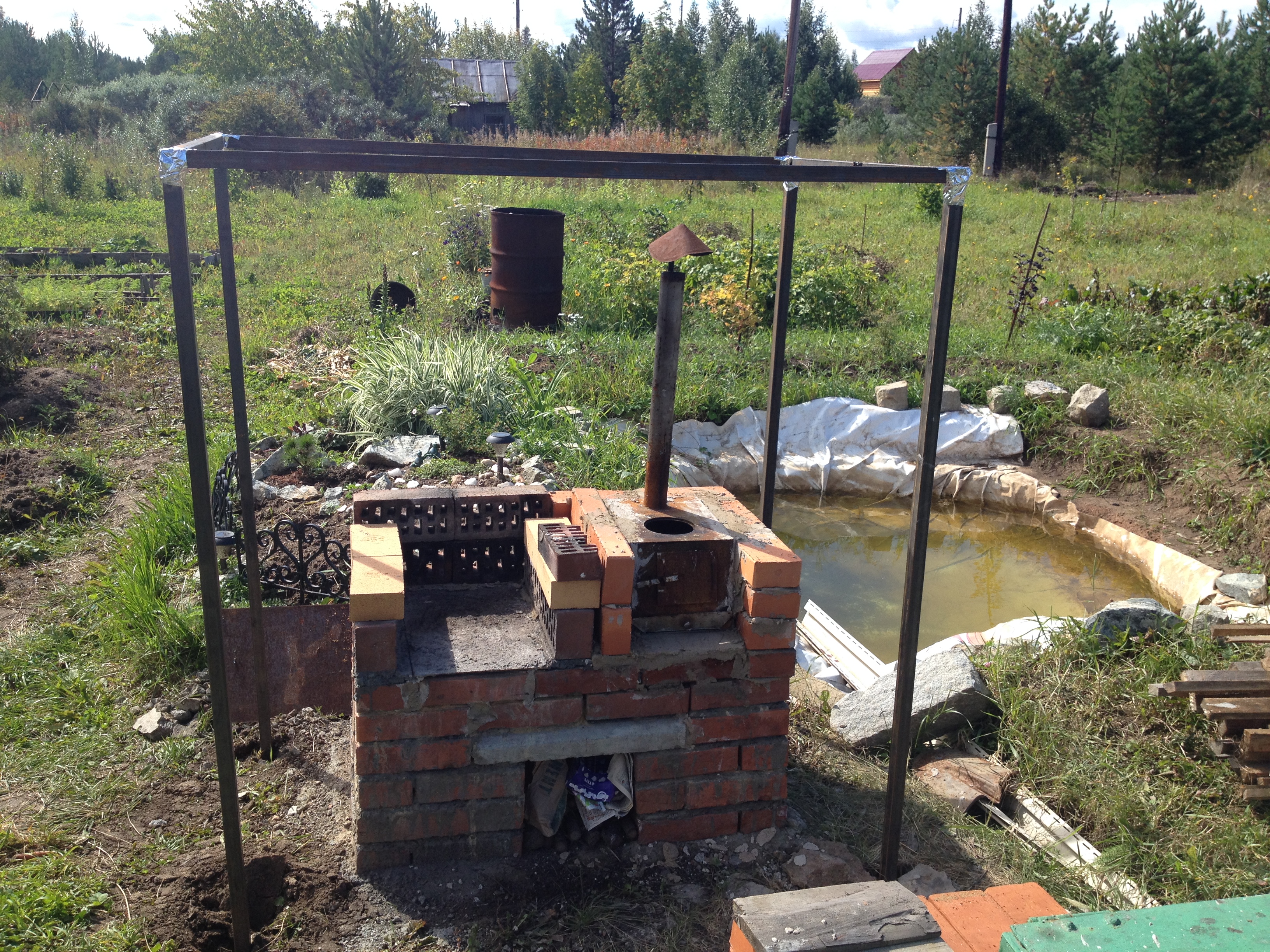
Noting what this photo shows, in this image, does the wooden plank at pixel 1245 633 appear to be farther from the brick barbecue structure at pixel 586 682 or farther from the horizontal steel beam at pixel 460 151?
the horizontal steel beam at pixel 460 151

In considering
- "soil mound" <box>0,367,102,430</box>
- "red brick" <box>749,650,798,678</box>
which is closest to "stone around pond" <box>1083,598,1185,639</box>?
"red brick" <box>749,650,798,678</box>

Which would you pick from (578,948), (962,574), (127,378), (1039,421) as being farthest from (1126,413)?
(127,378)

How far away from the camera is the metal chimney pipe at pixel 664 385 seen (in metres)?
2.67

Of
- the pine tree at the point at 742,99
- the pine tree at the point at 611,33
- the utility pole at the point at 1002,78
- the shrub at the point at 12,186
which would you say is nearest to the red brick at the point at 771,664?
the shrub at the point at 12,186

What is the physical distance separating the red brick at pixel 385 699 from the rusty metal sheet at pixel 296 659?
918 mm

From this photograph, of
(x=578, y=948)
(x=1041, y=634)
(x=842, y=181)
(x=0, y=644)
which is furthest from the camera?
(x=1041, y=634)

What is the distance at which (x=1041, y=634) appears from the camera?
452 centimetres

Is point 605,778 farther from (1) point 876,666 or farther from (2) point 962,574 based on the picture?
(2) point 962,574

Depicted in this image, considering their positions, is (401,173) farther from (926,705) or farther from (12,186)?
(12,186)

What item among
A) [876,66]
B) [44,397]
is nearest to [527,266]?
[44,397]

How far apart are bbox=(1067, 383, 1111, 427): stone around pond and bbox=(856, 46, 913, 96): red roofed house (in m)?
54.7

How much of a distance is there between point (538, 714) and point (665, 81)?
32.6 m

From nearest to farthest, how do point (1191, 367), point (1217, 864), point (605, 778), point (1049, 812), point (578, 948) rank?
point (578, 948)
point (605, 778)
point (1217, 864)
point (1049, 812)
point (1191, 367)

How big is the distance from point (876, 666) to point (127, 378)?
6543mm
